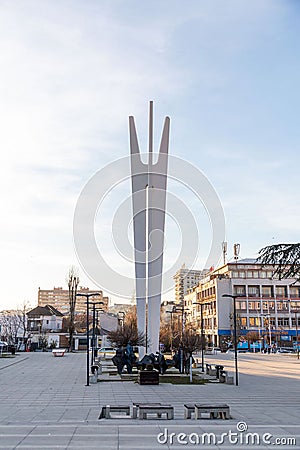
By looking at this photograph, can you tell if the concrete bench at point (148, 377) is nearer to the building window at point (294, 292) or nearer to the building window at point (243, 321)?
the building window at point (243, 321)

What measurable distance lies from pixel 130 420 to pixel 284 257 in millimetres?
9830

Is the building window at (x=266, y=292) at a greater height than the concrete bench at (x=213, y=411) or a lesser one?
greater

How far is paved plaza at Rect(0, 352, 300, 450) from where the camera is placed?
10.7 metres

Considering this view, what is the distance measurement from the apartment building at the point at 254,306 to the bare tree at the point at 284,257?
221 ft

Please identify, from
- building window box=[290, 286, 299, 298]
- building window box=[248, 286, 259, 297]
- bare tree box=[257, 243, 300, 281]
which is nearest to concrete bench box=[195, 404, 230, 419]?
bare tree box=[257, 243, 300, 281]

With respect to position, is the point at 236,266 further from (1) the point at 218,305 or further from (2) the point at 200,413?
(2) the point at 200,413

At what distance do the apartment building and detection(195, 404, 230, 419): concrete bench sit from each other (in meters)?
74.8

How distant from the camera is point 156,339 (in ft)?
117

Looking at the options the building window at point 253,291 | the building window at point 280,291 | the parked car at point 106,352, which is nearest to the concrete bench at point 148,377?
the parked car at point 106,352

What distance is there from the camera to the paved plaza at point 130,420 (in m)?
10.7

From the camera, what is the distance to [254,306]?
90938 millimetres

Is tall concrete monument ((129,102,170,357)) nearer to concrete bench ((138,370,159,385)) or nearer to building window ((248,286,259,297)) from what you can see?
concrete bench ((138,370,159,385))

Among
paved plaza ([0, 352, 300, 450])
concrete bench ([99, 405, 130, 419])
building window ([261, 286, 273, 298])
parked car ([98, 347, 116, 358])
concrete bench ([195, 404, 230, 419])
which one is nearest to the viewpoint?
paved plaza ([0, 352, 300, 450])

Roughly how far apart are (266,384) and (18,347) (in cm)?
5106
